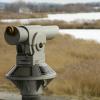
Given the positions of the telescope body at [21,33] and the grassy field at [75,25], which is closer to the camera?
the telescope body at [21,33]

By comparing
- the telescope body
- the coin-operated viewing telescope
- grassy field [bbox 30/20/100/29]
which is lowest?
grassy field [bbox 30/20/100/29]

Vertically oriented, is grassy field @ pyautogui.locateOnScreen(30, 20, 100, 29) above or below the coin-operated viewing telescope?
below

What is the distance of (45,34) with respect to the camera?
109 inches

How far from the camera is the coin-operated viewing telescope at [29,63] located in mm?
2668

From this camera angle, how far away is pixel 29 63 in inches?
107

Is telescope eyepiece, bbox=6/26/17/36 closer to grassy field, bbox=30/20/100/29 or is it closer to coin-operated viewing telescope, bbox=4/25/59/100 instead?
coin-operated viewing telescope, bbox=4/25/59/100

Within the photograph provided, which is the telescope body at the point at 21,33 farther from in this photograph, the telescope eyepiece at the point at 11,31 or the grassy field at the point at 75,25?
the grassy field at the point at 75,25

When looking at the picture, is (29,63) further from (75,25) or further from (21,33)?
(75,25)

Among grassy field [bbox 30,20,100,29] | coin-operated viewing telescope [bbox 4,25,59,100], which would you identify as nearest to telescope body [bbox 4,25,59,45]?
coin-operated viewing telescope [bbox 4,25,59,100]

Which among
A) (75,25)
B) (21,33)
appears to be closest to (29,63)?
(21,33)

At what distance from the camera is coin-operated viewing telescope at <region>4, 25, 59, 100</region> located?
267 centimetres

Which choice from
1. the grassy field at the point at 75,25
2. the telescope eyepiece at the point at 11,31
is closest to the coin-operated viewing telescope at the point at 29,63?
the telescope eyepiece at the point at 11,31

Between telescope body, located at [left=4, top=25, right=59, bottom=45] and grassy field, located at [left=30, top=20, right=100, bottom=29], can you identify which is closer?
telescope body, located at [left=4, top=25, right=59, bottom=45]

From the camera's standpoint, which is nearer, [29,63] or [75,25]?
[29,63]
